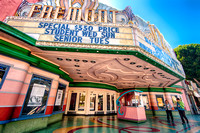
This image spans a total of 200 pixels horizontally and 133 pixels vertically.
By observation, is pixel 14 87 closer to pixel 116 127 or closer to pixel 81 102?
pixel 116 127

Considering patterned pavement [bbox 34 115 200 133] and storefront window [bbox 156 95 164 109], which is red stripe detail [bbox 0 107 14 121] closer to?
patterned pavement [bbox 34 115 200 133]

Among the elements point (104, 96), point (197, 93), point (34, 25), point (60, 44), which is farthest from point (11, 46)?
point (197, 93)

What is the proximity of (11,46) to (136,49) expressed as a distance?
246 inches

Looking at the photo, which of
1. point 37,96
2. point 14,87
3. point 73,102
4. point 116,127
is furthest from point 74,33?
point 73,102

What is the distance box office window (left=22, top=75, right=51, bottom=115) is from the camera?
4.62 metres

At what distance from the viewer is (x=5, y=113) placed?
3.61 metres

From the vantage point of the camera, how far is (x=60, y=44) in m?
4.53

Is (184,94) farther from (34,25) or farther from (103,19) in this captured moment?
(34,25)

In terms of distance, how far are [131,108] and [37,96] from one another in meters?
7.19

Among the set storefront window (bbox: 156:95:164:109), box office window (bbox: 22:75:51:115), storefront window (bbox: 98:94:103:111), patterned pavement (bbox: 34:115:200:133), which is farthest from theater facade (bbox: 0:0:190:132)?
storefront window (bbox: 156:95:164:109)

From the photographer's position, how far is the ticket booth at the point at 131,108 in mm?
7161

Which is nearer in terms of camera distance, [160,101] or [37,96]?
[37,96]

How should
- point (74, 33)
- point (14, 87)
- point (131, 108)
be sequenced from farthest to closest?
point (131, 108), point (74, 33), point (14, 87)

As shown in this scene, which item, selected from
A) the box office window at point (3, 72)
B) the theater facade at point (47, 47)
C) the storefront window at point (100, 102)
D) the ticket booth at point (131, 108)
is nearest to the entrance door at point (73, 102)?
the storefront window at point (100, 102)
